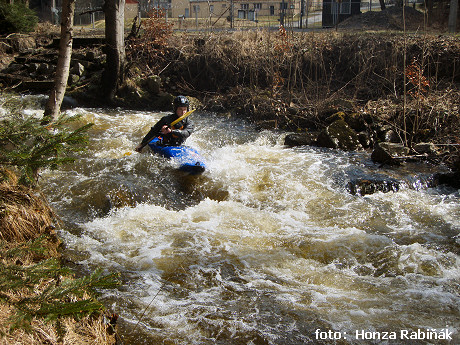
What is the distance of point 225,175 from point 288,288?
127 inches

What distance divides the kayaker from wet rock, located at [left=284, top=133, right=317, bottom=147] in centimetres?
244

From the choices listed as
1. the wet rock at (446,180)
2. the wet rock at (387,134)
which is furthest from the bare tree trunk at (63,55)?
the wet rock at (387,134)

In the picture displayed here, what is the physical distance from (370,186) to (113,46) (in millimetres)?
8166

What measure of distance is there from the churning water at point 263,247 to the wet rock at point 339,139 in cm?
56

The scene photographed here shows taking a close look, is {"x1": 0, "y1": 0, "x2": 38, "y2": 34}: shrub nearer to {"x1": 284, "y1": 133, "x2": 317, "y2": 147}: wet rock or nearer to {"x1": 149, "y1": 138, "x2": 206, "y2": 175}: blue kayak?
{"x1": 149, "y1": 138, "x2": 206, "y2": 175}: blue kayak

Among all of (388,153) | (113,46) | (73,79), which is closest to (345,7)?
(113,46)

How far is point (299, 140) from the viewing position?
9.59 meters

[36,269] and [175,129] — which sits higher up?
[175,129]

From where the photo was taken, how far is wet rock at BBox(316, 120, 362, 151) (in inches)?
369

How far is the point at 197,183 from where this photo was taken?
706cm

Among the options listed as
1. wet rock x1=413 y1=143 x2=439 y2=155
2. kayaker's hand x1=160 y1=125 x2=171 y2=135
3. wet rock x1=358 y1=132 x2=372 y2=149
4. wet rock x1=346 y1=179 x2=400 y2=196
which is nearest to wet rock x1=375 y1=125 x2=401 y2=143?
wet rock x1=358 y1=132 x2=372 y2=149

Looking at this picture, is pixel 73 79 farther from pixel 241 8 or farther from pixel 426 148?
pixel 241 8

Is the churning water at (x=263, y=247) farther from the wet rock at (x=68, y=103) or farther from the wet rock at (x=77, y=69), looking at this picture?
the wet rock at (x=77, y=69)

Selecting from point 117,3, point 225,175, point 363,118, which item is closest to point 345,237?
point 225,175
